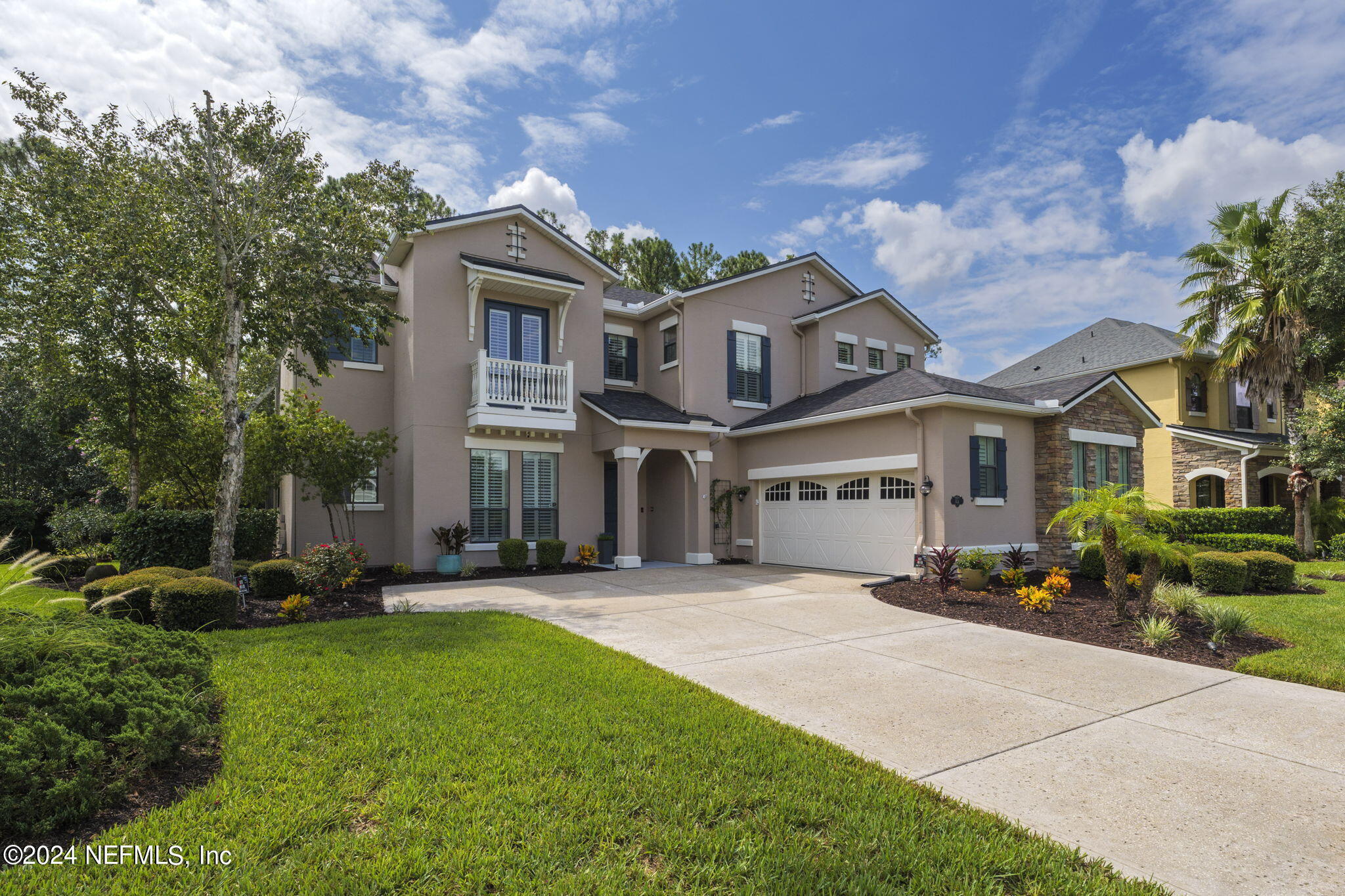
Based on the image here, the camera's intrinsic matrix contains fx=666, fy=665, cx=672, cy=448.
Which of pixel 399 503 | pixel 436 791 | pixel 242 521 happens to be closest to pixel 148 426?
pixel 242 521

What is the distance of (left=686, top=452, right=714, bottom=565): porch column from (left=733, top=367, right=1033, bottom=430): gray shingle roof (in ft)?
4.97

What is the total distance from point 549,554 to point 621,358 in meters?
6.13

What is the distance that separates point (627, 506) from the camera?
15.2 metres

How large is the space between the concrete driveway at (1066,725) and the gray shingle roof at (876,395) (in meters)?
5.32

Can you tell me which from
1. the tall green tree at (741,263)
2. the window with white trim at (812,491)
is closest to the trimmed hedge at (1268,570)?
the window with white trim at (812,491)

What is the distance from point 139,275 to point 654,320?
433 inches

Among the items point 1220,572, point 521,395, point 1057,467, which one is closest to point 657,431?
point 521,395

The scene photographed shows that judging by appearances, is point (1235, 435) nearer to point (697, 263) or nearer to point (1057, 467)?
point (1057, 467)

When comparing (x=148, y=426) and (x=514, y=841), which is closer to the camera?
(x=514, y=841)

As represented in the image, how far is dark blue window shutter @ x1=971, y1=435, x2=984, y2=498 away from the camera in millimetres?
13219

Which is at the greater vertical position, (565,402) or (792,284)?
(792,284)

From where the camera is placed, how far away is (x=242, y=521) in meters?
12.0

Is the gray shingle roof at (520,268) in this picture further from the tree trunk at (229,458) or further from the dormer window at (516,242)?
Result: the tree trunk at (229,458)

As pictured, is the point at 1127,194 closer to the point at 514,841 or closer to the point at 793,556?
the point at 793,556
